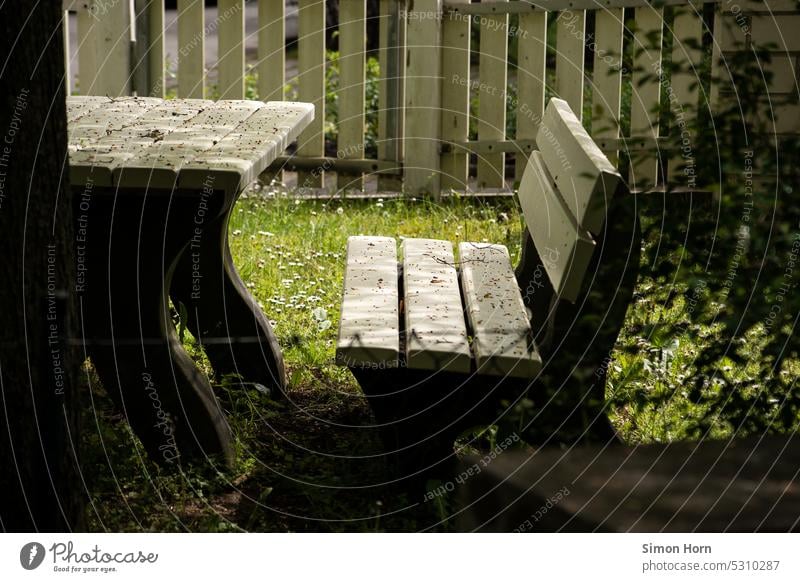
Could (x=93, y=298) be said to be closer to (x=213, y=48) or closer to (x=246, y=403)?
(x=246, y=403)

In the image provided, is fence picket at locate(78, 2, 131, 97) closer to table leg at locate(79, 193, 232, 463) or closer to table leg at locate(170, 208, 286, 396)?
table leg at locate(170, 208, 286, 396)

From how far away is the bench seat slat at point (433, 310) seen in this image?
2.75 m

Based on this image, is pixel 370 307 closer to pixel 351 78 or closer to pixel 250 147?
pixel 250 147

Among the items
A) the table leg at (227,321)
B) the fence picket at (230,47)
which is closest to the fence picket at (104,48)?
the fence picket at (230,47)

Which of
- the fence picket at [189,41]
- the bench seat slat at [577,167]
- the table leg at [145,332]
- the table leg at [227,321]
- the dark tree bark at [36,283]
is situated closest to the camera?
the dark tree bark at [36,283]

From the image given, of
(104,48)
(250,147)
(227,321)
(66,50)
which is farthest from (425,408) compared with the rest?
(66,50)

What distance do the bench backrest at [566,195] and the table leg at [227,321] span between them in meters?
0.91

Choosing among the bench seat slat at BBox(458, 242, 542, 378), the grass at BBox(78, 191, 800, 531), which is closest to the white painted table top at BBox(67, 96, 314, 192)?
the bench seat slat at BBox(458, 242, 542, 378)

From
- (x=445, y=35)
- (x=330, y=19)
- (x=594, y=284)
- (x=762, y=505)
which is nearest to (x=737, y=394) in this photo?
(x=594, y=284)

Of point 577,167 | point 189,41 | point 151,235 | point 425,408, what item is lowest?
point 425,408

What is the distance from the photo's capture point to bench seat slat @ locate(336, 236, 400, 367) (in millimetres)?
2742

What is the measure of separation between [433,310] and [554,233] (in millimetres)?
367

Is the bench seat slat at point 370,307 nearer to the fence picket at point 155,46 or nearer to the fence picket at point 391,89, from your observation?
the fence picket at point 391,89

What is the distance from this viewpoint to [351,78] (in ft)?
21.8
